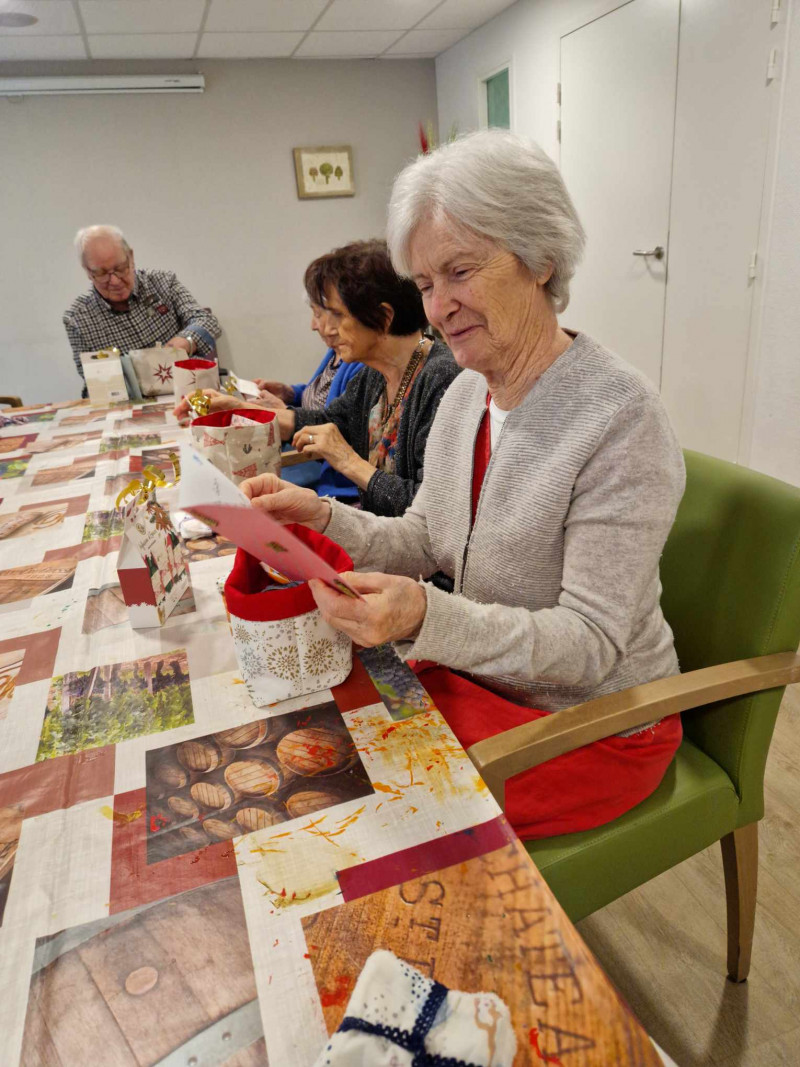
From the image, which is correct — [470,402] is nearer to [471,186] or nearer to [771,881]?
[471,186]

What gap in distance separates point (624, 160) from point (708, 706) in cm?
330

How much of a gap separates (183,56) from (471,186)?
4674 millimetres

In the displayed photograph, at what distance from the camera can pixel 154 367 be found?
2842 mm

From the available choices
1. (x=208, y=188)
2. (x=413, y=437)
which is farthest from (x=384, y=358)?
(x=208, y=188)

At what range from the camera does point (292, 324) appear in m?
5.36

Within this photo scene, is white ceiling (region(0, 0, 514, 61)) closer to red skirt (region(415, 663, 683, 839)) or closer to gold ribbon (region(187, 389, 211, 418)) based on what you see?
gold ribbon (region(187, 389, 211, 418))

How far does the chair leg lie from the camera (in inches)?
44.6

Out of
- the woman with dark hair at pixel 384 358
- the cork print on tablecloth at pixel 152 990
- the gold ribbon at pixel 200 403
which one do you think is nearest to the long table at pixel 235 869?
the cork print on tablecloth at pixel 152 990

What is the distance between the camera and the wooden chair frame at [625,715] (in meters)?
0.85

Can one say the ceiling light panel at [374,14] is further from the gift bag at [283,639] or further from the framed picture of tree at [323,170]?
the gift bag at [283,639]

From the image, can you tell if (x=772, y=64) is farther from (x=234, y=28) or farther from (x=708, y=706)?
(x=234, y=28)

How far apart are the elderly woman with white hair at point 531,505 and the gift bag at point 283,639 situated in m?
0.04

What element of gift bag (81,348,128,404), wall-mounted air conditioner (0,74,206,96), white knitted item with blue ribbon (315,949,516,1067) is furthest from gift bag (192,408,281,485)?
wall-mounted air conditioner (0,74,206,96)

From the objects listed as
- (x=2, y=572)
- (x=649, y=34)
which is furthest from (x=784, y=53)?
(x=2, y=572)
